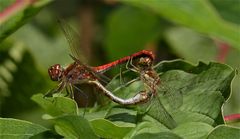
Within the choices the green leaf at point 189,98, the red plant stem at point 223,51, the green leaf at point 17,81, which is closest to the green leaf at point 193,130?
the green leaf at point 189,98

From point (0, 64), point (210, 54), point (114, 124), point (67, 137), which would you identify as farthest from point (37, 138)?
point (210, 54)

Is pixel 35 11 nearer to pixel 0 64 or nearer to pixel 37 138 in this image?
pixel 37 138

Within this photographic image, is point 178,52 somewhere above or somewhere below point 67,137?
below

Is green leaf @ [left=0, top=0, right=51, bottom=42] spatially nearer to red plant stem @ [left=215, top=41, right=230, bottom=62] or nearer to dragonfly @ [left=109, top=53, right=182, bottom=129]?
dragonfly @ [left=109, top=53, right=182, bottom=129]

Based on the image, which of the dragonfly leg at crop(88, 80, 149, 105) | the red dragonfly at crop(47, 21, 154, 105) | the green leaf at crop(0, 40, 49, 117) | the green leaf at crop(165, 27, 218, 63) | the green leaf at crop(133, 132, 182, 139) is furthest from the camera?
the green leaf at crop(165, 27, 218, 63)

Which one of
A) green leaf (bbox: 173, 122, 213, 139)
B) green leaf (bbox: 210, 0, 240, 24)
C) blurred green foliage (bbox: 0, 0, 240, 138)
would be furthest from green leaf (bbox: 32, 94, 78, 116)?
green leaf (bbox: 210, 0, 240, 24)
